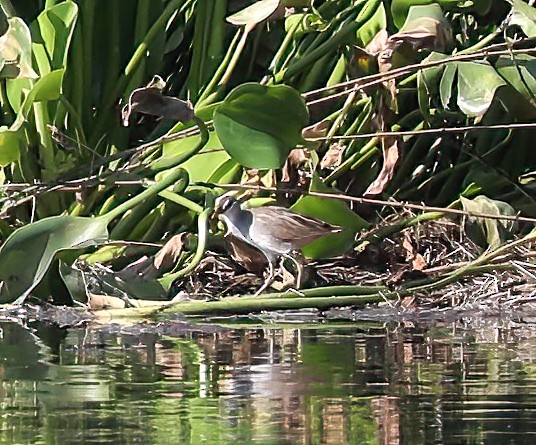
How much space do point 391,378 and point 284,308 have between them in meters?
0.88

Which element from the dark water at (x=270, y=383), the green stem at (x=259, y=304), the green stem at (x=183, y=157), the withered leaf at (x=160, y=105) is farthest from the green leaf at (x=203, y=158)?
the dark water at (x=270, y=383)

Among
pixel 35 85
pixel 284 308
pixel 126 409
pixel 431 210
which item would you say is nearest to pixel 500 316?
pixel 431 210

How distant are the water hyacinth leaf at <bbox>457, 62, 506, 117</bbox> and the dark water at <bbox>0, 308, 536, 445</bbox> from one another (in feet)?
1.90

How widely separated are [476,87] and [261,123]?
0.57 m

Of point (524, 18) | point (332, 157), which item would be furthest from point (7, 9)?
point (524, 18)

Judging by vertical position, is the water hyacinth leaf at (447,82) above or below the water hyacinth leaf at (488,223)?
above

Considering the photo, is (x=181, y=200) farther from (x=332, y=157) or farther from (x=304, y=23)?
(x=304, y=23)

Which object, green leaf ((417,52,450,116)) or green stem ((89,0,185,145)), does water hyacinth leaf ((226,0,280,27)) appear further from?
green leaf ((417,52,450,116))

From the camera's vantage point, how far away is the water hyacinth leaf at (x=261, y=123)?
3.20 metres

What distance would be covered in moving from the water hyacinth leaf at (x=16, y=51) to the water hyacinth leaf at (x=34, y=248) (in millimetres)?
446

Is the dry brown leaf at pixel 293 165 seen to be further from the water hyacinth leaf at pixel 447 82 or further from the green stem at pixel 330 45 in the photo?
the water hyacinth leaf at pixel 447 82

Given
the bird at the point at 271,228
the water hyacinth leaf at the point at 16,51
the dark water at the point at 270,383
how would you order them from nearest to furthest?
1. the dark water at the point at 270,383
2. the bird at the point at 271,228
3. the water hyacinth leaf at the point at 16,51

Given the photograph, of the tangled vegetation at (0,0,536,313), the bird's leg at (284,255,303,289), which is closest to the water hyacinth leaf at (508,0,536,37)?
the tangled vegetation at (0,0,536,313)

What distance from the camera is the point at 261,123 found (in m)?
3.27
